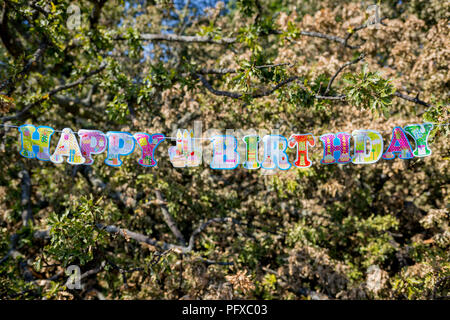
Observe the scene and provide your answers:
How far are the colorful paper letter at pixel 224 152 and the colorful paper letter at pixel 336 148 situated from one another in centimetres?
98

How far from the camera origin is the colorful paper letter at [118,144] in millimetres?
3553

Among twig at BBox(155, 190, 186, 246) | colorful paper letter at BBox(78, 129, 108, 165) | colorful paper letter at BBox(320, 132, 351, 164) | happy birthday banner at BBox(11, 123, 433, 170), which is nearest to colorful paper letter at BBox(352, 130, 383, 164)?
happy birthday banner at BBox(11, 123, 433, 170)

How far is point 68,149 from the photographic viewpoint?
11.5ft

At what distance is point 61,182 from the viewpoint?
21.9 ft

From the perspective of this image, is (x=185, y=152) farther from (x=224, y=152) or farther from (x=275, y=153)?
(x=275, y=153)

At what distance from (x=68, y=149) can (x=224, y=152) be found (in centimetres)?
174

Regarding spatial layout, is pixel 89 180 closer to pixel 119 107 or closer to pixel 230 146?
pixel 119 107

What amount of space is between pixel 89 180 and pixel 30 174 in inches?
56.9

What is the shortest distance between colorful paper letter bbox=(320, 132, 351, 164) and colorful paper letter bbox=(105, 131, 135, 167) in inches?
84.9

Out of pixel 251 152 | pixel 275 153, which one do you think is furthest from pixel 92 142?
pixel 275 153

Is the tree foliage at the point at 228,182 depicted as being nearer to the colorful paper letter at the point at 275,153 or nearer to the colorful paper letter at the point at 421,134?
the colorful paper letter at the point at 275,153

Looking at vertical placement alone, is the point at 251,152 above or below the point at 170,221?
above

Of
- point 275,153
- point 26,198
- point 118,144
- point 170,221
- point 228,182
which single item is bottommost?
point 170,221
